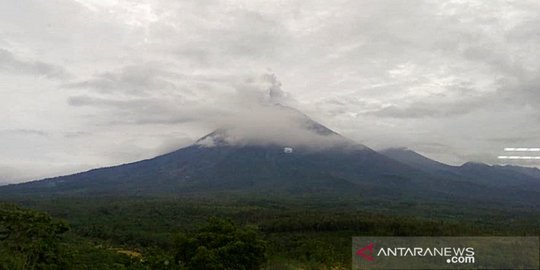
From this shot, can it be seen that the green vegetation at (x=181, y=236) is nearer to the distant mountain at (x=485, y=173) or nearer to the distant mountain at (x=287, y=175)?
the distant mountain at (x=287, y=175)

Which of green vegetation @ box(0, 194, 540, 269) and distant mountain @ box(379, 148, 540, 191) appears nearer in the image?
green vegetation @ box(0, 194, 540, 269)

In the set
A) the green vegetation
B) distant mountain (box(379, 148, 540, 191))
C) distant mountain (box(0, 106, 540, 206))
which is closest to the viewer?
the green vegetation

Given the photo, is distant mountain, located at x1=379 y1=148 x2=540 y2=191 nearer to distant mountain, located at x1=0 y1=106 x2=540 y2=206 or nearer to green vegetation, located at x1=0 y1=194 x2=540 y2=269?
distant mountain, located at x1=0 y1=106 x2=540 y2=206

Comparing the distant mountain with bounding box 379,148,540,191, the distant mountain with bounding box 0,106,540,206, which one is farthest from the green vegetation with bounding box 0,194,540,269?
the distant mountain with bounding box 379,148,540,191

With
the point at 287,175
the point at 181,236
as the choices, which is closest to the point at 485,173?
the point at 287,175

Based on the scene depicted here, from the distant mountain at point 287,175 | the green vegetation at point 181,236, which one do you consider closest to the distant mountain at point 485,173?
the distant mountain at point 287,175

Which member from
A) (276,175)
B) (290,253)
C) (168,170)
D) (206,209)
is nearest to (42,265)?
(290,253)
